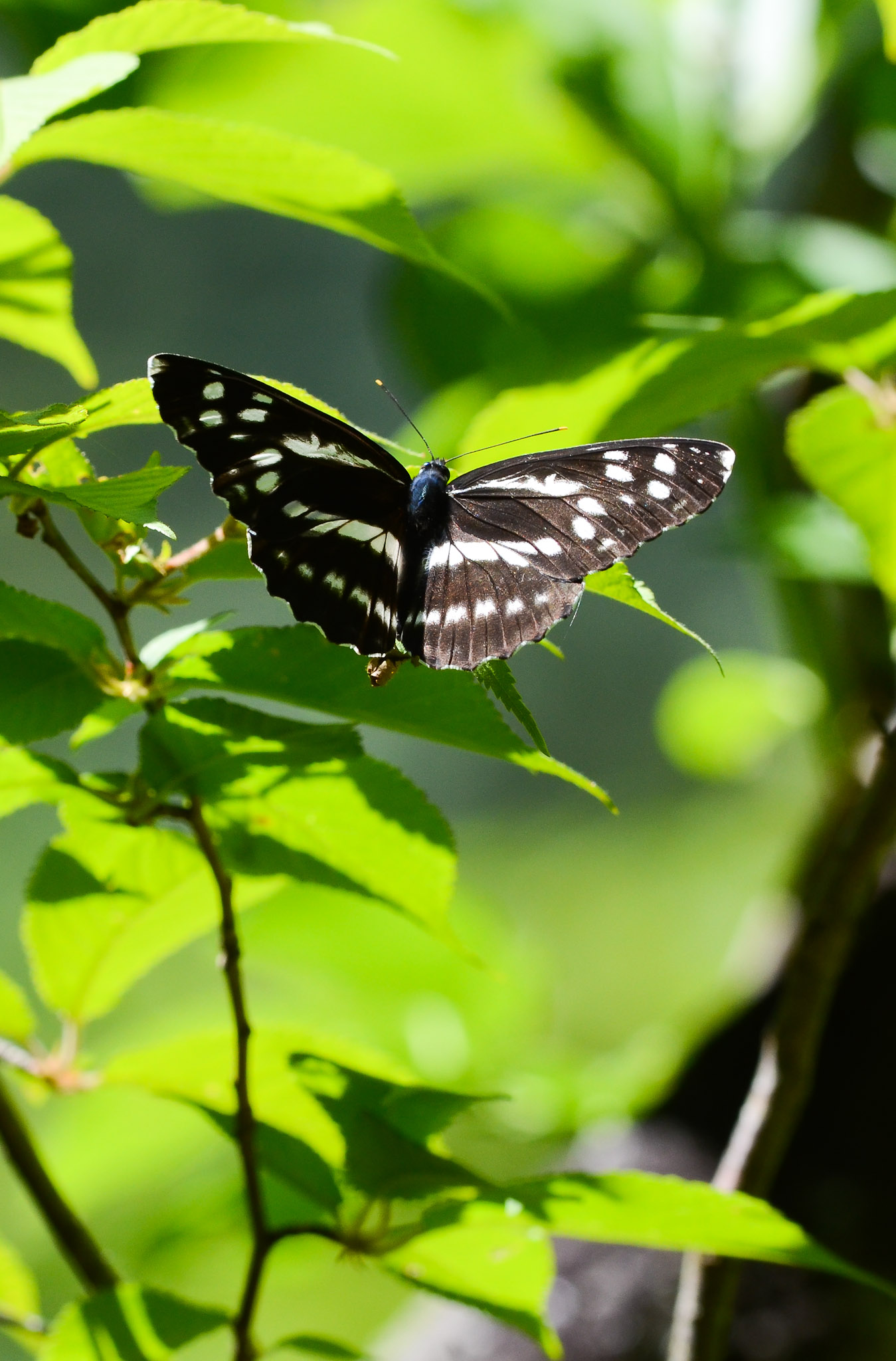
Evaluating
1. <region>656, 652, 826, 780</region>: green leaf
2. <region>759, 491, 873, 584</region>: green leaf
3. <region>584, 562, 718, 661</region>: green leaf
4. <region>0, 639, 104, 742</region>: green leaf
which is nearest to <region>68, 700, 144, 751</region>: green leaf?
<region>0, 639, 104, 742</region>: green leaf

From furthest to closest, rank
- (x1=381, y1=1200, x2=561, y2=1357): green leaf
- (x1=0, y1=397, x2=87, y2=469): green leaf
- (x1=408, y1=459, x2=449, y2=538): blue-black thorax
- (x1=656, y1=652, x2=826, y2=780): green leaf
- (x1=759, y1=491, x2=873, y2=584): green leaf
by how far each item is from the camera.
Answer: (x1=656, y1=652, x2=826, y2=780): green leaf → (x1=759, y1=491, x2=873, y2=584): green leaf → (x1=408, y1=459, x2=449, y2=538): blue-black thorax → (x1=381, y1=1200, x2=561, y2=1357): green leaf → (x1=0, y1=397, x2=87, y2=469): green leaf

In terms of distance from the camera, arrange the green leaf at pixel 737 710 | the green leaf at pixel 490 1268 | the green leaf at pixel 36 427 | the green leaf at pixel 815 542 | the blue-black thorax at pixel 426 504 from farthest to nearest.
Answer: the green leaf at pixel 737 710 < the green leaf at pixel 815 542 < the blue-black thorax at pixel 426 504 < the green leaf at pixel 490 1268 < the green leaf at pixel 36 427

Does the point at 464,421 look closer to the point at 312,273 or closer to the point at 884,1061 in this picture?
the point at 884,1061

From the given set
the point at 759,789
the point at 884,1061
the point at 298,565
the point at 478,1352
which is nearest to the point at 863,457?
the point at 298,565

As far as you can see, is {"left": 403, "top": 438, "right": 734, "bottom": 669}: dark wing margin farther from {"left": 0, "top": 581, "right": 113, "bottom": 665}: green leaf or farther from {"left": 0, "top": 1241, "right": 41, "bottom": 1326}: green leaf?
{"left": 0, "top": 1241, "right": 41, "bottom": 1326}: green leaf

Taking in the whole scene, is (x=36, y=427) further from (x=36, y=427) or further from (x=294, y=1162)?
(x=294, y=1162)

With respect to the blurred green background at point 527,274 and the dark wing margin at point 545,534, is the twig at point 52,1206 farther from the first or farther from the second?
the dark wing margin at point 545,534

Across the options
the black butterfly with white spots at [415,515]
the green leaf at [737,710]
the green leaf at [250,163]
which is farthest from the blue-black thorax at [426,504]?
the green leaf at [737,710]
